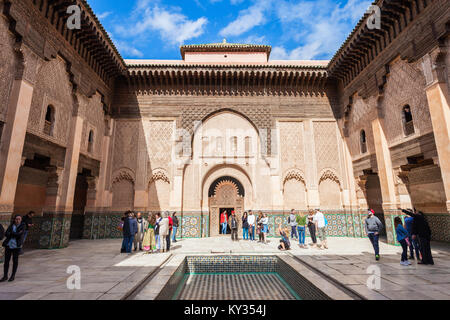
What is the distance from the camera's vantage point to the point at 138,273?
3.76 m

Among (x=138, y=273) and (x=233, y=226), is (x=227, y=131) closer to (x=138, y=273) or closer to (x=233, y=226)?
(x=233, y=226)

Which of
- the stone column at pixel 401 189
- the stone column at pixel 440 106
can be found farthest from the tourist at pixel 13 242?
the stone column at pixel 401 189

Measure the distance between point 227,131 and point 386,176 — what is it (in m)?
5.62

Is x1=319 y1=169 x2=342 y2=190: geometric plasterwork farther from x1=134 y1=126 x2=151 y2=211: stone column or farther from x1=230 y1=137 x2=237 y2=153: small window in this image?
x1=134 y1=126 x2=151 y2=211: stone column

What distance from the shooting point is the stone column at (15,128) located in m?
4.70

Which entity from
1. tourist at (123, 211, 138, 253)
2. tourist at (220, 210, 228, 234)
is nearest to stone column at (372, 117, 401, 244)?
tourist at (220, 210, 228, 234)

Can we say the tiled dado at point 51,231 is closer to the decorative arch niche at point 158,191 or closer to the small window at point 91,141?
the small window at point 91,141

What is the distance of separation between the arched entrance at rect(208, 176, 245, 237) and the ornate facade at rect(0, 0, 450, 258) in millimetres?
55

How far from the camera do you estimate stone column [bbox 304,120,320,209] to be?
898 cm
